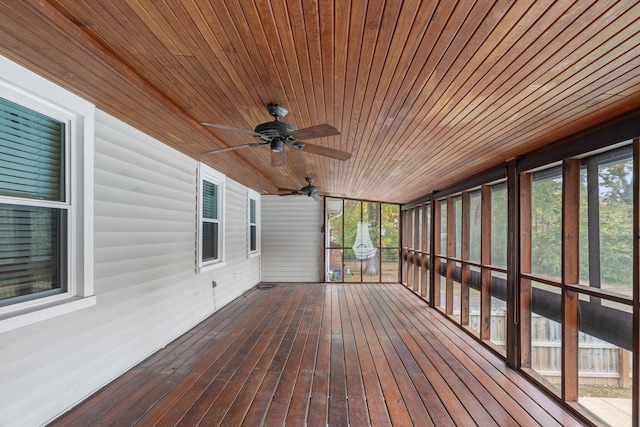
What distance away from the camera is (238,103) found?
8.39 feet

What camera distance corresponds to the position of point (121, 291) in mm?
3143

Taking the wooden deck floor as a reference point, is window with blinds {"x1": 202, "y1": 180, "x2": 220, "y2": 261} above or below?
above

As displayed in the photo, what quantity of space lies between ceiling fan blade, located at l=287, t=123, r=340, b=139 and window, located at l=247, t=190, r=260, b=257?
229 inches

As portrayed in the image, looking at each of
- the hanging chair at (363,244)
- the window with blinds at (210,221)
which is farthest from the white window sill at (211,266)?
the hanging chair at (363,244)

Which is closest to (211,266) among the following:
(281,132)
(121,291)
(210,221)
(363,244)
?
(210,221)

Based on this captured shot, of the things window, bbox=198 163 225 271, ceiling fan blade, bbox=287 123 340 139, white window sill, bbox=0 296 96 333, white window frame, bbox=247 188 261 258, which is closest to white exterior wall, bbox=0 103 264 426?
white window sill, bbox=0 296 96 333

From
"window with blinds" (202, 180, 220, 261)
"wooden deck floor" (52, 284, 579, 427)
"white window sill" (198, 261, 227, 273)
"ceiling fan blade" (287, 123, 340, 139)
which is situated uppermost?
"ceiling fan blade" (287, 123, 340, 139)

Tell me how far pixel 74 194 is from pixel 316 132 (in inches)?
84.7

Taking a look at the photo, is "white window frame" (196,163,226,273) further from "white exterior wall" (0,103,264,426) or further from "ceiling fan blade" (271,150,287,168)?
"ceiling fan blade" (271,150,287,168)

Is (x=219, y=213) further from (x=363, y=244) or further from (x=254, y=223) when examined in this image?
(x=363, y=244)

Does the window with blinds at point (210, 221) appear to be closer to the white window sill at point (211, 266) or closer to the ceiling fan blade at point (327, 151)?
the white window sill at point (211, 266)

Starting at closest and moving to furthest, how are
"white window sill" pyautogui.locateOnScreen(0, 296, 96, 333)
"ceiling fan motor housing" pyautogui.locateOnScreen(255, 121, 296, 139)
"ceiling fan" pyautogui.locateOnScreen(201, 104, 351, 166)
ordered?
"white window sill" pyautogui.locateOnScreen(0, 296, 96, 333) < "ceiling fan" pyautogui.locateOnScreen(201, 104, 351, 166) < "ceiling fan motor housing" pyautogui.locateOnScreen(255, 121, 296, 139)

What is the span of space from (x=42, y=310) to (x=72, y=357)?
2.03 ft

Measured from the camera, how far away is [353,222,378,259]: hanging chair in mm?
9086
